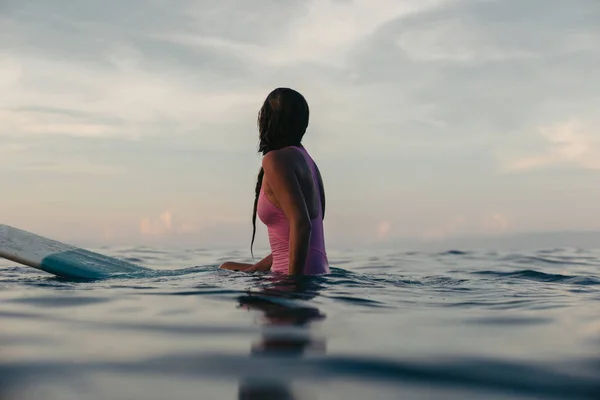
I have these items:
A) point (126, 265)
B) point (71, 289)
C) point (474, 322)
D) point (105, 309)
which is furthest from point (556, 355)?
point (126, 265)

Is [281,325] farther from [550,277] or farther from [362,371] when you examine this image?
[550,277]

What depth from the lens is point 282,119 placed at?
178 inches

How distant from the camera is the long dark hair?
4508mm

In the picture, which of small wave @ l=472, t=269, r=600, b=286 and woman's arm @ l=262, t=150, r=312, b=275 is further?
small wave @ l=472, t=269, r=600, b=286

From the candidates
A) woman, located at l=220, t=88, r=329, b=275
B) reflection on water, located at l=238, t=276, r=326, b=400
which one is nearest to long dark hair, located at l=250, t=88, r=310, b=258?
woman, located at l=220, t=88, r=329, b=275

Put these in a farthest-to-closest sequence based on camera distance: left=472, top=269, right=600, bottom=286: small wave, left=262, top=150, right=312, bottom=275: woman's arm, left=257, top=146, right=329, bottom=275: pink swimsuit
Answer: left=472, top=269, right=600, bottom=286: small wave → left=257, top=146, right=329, bottom=275: pink swimsuit → left=262, top=150, right=312, bottom=275: woman's arm

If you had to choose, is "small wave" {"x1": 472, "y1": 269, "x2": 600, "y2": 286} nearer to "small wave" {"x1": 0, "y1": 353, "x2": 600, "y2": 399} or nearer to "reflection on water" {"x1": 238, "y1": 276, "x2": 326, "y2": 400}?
"reflection on water" {"x1": 238, "y1": 276, "x2": 326, "y2": 400}

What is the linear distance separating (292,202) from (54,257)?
231 centimetres

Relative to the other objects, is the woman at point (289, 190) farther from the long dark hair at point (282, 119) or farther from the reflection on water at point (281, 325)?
the reflection on water at point (281, 325)

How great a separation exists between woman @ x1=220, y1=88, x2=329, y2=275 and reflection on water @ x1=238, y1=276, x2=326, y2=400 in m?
0.33

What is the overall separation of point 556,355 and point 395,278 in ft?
10.2

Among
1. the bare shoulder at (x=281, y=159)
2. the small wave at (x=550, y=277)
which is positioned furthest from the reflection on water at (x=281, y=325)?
the small wave at (x=550, y=277)

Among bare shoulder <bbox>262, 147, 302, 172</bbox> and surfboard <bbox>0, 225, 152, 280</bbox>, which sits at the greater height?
bare shoulder <bbox>262, 147, 302, 172</bbox>

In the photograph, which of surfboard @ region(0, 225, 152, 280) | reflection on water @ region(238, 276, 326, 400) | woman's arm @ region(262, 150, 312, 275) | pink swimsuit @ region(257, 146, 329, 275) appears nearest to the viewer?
reflection on water @ region(238, 276, 326, 400)
